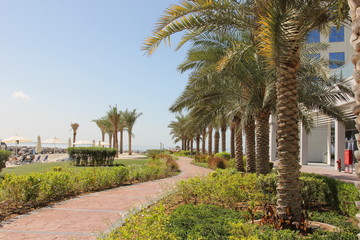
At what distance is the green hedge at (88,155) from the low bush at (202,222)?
15770 millimetres

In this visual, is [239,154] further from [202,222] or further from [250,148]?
[202,222]

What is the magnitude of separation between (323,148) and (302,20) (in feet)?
94.1

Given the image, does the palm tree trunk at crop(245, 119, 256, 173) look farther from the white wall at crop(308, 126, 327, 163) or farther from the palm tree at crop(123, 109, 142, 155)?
the palm tree at crop(123, 109, 142, 155)

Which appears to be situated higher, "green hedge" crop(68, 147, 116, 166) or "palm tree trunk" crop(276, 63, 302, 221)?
"palm tree trunk" crop(276, 63, 302, 221)

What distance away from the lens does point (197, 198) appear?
8.04 metres

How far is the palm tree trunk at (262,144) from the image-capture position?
11.0 meters

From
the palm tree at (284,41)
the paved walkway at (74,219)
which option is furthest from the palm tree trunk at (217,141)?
the palm tree at (284,41)

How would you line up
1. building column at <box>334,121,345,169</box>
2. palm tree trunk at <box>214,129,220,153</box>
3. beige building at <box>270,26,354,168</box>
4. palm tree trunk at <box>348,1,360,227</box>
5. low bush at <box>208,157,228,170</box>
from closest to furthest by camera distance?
palm tree trunk at <box>348,1,360,227</box> < building column at <box>334,121,345,169</box> < low bush at <box>208,157,228,170</box> < beige building at <box>270,26,354,168</box> < palm tree trunk at <box>214,129,220,153</box>

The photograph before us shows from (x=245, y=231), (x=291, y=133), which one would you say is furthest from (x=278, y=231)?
(x=291, y=133)

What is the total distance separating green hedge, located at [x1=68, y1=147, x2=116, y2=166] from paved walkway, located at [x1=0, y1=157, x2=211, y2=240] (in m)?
12.5

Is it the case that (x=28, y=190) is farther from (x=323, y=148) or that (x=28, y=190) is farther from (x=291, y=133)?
(x=323, y=148)

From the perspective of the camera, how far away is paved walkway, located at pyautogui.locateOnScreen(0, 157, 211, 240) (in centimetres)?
512

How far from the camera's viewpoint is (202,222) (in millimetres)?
5293

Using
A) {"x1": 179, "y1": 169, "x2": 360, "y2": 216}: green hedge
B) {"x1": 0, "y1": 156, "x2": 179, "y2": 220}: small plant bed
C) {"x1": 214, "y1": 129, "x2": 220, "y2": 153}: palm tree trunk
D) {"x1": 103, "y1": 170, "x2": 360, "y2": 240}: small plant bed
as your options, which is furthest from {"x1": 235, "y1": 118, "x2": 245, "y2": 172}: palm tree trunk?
{"x1": 214, "y1": 129, "x2": 220, "y2": 153}: palm tree trunk
